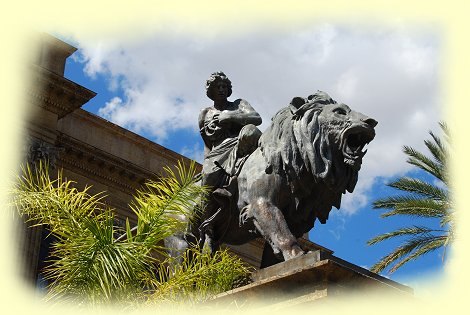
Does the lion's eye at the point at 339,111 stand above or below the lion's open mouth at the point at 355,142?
above

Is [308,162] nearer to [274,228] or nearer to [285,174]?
[285,174]

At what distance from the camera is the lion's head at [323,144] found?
27.7ft

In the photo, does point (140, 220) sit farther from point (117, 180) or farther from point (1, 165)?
point (117, 180)

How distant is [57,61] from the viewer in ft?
86.2

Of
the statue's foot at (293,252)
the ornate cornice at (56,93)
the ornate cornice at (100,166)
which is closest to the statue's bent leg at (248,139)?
the statue's foot at (293,252)

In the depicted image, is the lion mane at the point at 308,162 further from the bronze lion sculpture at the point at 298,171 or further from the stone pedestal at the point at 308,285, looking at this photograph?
the stone pedestal at the point at 308,285

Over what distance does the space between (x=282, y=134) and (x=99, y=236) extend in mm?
2329

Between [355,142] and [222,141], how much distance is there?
71.7 inches

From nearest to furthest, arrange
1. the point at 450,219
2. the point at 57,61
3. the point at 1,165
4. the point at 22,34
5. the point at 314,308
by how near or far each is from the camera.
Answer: the point at 314,308, the point at 1,165, the point at 450,219, the point at 22,34, the point at 57,61

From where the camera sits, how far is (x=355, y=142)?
8.55 metres

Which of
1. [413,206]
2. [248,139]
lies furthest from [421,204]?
[248,139]

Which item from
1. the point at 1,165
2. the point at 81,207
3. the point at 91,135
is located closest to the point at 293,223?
the point at 81,207

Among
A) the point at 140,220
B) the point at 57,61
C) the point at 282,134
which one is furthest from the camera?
the point at 57,61

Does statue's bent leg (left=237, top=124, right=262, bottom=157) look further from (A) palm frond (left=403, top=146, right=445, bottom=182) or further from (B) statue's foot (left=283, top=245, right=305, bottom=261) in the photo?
(A) palm frond (left=403, top=146, right=445, bottom=182)
